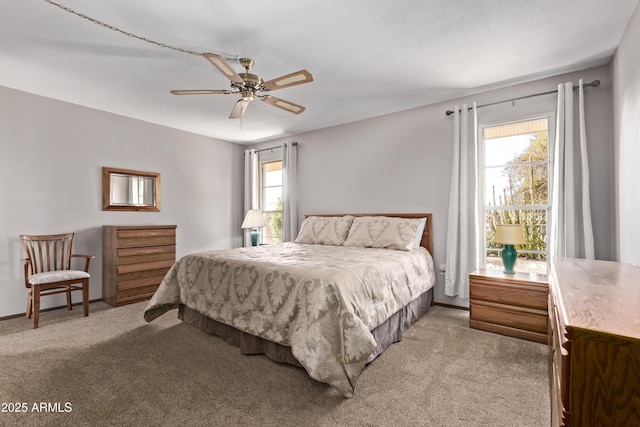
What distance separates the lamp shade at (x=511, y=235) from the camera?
2.75 metres

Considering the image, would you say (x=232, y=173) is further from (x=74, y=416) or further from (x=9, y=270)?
(x=74, y=416)

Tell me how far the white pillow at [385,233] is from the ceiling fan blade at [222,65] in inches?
85.3

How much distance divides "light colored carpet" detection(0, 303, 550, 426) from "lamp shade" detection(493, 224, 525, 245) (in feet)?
2.83

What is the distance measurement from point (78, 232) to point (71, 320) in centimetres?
119

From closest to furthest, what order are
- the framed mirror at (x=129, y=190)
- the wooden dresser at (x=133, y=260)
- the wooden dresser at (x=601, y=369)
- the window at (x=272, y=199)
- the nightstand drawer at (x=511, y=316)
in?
the wooden dresser at (x=601, y=369) → the nightstand drawer at (x=511, y=316) → the wooden dresser at (x=133, y=260) → the framed mirror at (x=129, y=190) → the window at (x=272, y=199)

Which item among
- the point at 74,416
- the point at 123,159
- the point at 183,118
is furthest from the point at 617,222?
the point at 123,159

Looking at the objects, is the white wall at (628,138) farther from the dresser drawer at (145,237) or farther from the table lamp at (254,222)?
the dresser drawer at (145,237)

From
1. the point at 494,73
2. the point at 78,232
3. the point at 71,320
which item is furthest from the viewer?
the point at 78,232

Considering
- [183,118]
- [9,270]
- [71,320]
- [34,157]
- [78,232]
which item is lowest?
[71,320]

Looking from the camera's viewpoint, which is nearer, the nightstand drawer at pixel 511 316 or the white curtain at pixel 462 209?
the nightstand drawer at pixel 511 316

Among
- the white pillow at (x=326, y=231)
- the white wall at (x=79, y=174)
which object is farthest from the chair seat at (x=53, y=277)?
the white pillow at (x=326, y=231)

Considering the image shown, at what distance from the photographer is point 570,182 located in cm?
278

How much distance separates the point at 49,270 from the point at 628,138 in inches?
225

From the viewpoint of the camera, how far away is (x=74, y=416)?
164cm
